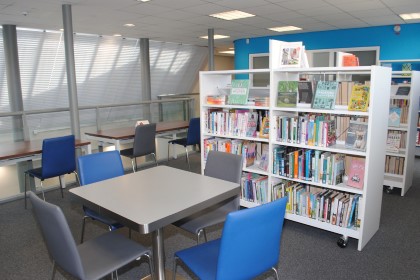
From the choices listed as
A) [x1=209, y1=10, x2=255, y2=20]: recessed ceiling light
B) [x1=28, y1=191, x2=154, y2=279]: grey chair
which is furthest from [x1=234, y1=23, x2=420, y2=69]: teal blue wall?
[x1=28, y1=191, x2=154, y2=279]: grey chair

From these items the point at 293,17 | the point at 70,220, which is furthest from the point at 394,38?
the point at 70,220

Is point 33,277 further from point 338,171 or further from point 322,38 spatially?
point 322,38

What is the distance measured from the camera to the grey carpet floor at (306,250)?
286 centimetres

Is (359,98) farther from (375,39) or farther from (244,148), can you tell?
(375,39)

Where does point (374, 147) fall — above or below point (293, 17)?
below

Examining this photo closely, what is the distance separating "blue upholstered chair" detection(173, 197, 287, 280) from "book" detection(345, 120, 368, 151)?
65.4 inches

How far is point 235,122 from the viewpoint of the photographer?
4078 millimetres

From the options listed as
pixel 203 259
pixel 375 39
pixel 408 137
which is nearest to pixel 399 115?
pixel 408 137

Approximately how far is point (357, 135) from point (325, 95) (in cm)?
50

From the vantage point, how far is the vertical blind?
8.31 m

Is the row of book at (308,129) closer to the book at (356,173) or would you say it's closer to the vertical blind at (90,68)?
the book at (356,173)

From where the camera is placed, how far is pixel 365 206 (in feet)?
10.3

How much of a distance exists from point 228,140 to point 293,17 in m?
3.99

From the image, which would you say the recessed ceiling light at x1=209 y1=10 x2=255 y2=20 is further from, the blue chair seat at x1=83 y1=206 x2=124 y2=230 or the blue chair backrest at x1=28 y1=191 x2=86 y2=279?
the blue chair backrest at x1=28 y1=191 x2=86 y2=279
